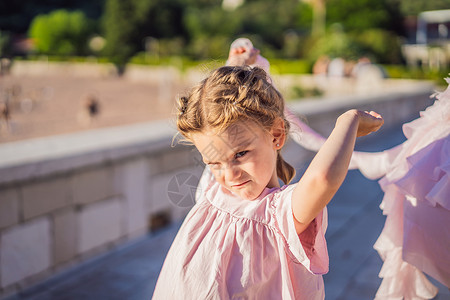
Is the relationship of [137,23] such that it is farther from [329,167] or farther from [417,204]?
[329,167]

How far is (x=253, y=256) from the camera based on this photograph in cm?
139

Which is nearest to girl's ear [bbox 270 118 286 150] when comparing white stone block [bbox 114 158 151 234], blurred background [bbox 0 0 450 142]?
white stone block [bbox 114 158 151 234]

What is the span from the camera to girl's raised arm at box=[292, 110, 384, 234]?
117 cm

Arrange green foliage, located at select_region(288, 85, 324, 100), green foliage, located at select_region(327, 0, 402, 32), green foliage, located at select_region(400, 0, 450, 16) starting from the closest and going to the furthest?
1. green foliage, located at select_region(288, 85, 324, 100)
2. green foliage, located at select_region(400, 0, 450, 16)
3. green foliage, located at select_region(327, 0, 402, 32)

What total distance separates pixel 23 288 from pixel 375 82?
1763cm

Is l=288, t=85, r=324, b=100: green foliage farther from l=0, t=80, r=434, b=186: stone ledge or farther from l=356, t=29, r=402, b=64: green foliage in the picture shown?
l=356, t=29, r=402, b=64: green foliage

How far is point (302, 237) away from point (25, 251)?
6.68 feet

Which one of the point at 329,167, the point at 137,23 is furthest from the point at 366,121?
the point at 137,23

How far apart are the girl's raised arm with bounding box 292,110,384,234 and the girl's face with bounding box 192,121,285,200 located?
17 cm

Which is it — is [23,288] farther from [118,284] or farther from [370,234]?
[370,234]

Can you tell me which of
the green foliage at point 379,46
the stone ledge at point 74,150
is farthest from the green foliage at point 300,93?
the green foliage at point 379,46

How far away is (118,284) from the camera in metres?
3.10

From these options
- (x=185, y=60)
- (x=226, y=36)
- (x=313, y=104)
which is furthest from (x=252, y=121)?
(x=226, y=36)

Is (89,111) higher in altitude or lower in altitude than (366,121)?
lower
